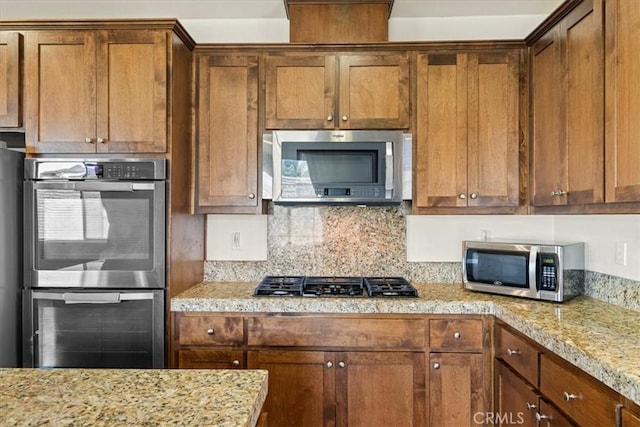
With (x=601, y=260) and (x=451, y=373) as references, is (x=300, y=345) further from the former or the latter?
(x=601, y=260)

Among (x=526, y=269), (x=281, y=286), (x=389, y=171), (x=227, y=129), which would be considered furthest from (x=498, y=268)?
(x=227, y=129)

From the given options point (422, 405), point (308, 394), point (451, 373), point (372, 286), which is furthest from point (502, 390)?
point (308, 394)

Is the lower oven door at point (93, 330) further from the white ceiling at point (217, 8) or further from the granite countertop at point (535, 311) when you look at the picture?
the white ceiling at point (217, 8)

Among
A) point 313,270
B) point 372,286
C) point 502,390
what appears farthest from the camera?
point 313,270

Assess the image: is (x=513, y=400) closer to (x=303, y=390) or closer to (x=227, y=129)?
(x=303, y=390)

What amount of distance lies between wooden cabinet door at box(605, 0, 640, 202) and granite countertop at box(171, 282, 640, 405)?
1.78 ft

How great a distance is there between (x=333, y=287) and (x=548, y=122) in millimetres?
1487

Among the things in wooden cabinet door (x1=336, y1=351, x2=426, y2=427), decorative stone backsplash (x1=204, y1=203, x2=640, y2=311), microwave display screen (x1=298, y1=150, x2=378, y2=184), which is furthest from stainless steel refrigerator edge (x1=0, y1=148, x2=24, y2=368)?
wooden cabinet door (x1=336, y1=351, x2=426, y2=427)

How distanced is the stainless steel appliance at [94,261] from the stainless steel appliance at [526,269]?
5.77ft

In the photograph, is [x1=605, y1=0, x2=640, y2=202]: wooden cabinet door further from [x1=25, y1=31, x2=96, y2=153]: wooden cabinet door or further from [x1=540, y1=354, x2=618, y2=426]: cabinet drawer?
[x1=25, y1=31, x2=96, y2=153]: wooden cabinet door

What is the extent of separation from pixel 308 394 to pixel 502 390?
977mm

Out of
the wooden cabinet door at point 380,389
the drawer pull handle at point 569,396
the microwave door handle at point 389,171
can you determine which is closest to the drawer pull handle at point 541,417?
the drawer pull handle at point 569,396

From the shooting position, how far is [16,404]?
92 centimetres

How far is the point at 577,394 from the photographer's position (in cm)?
136
